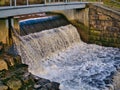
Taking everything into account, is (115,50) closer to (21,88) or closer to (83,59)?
(83,59)

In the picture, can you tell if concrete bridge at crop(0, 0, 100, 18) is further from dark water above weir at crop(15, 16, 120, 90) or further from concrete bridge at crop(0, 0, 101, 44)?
dark water above weir at crop(15, 16, 120, 90)

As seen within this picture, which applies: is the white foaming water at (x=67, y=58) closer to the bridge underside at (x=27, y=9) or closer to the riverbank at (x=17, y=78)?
the riverbank at (x=17, y=78)

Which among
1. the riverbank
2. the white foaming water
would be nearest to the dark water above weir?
the white foaming water

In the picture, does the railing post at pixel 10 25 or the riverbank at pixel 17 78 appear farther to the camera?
the railing post at pixel 10 25

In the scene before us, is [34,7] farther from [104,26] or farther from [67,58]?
[104,26]

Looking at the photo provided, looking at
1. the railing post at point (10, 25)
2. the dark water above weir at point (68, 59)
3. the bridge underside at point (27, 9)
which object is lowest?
the dark water above weir at point (68, 59)

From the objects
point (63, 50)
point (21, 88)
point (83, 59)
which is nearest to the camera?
point (21, 88)

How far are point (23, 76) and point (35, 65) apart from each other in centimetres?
222

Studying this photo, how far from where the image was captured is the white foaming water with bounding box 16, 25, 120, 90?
10.2 meters

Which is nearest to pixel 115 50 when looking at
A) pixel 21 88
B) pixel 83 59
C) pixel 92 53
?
pixel 92 53

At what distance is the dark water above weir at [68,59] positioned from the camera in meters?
10.2

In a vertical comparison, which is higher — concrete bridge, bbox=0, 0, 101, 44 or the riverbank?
concrete bridge, bbox=0, 0, 101, 44

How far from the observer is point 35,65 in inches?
426

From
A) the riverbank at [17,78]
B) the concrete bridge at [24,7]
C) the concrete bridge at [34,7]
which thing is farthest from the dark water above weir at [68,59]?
the concrete bridge at [34,7]
